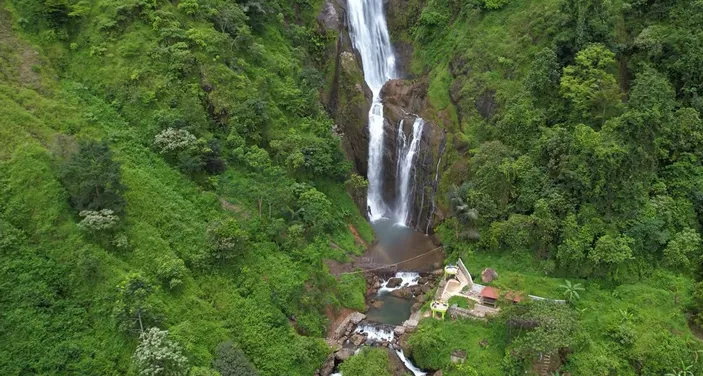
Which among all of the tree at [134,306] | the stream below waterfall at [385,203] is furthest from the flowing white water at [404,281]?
the tree at [134,306]

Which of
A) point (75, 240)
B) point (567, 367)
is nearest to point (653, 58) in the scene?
point (567, 367)

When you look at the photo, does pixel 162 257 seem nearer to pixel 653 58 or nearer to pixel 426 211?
pixel 426 211

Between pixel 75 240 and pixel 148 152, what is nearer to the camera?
pixel 75 240

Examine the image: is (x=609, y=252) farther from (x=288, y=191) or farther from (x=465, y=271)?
(x=288, y=191)

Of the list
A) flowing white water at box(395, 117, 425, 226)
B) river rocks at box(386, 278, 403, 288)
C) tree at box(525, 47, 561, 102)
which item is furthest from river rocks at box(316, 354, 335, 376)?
tree at box(525, 47, 561, 102)

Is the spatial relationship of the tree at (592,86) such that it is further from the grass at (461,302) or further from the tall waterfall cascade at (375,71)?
the grass at (461,302)

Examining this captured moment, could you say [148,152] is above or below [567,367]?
above
